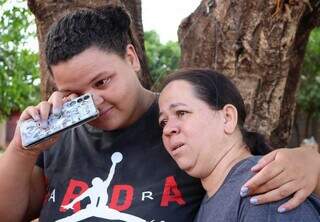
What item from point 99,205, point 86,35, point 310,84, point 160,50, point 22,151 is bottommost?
point 160,50

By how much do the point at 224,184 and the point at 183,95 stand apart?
31 centimetres

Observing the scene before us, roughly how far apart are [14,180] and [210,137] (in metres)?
0.76

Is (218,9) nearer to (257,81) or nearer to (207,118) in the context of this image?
(257,81)

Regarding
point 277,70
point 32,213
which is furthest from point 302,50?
point 32,213

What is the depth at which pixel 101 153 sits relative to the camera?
2.03m

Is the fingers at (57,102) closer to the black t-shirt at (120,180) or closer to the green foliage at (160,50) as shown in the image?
the black t-shirt at (120,180)

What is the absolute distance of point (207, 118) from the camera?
1722 millimetres

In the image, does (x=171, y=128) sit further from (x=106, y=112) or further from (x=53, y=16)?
(x=53, y=16)

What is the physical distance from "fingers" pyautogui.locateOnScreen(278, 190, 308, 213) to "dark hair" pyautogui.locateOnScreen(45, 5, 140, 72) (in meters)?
0.77

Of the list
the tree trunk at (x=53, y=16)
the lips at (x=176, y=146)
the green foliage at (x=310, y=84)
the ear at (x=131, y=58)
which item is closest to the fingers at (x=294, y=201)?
the lips at (x=176, y=146)

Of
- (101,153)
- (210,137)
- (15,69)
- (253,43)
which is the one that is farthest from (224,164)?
(15,69)

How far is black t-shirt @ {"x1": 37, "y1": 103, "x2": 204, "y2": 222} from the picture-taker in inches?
73.6

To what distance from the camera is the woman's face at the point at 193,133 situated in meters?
1.71

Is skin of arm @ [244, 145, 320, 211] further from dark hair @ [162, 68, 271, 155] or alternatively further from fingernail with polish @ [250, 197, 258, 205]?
dark hair @ [162, 68, 271, 155]
